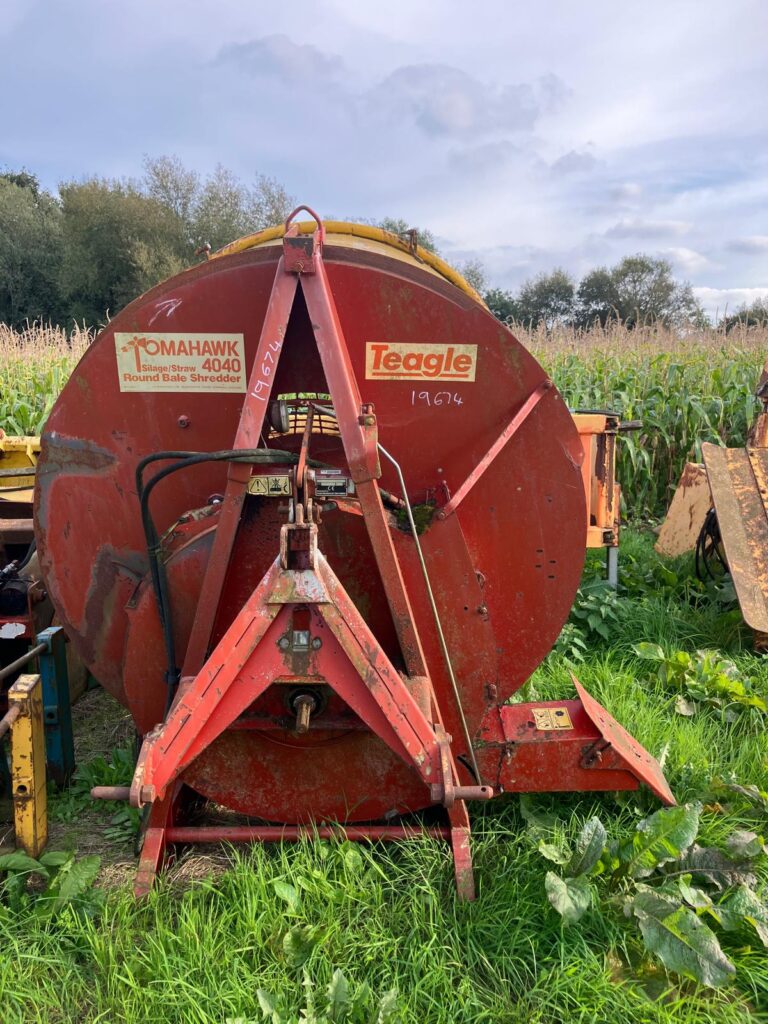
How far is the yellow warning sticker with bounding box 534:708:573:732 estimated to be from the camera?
2449 mm

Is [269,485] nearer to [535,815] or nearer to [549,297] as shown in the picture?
[535,815]

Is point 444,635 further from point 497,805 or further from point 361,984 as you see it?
point 361,984

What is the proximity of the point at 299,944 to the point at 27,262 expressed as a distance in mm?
28532

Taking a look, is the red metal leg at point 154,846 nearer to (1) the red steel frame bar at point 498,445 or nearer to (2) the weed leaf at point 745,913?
(1) the red steel frame bar at point 498,445

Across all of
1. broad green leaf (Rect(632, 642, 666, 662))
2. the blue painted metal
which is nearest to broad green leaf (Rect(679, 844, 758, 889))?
broad green leaf (Rect(632, 642, 666, 662))

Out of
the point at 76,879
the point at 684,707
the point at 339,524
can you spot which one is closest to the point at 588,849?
the point at 339,524

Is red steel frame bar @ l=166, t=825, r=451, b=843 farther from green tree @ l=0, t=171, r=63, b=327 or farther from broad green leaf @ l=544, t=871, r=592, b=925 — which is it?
green tree @ l=0, t=171, r=63, b=327

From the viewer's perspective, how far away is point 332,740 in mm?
2254

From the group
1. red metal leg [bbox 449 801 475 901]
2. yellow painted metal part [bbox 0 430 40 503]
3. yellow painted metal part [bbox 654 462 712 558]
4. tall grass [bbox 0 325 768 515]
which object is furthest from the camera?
tall grass [bbox 0 325 768 515]

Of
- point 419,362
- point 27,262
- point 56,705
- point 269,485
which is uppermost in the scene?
point 27,262

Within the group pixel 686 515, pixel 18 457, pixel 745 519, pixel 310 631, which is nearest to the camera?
pixel 310 631

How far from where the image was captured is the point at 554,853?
6.90 feet

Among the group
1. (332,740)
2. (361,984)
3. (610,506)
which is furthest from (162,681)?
(610,506)

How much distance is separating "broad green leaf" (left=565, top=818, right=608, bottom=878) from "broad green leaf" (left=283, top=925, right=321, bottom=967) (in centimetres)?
77
